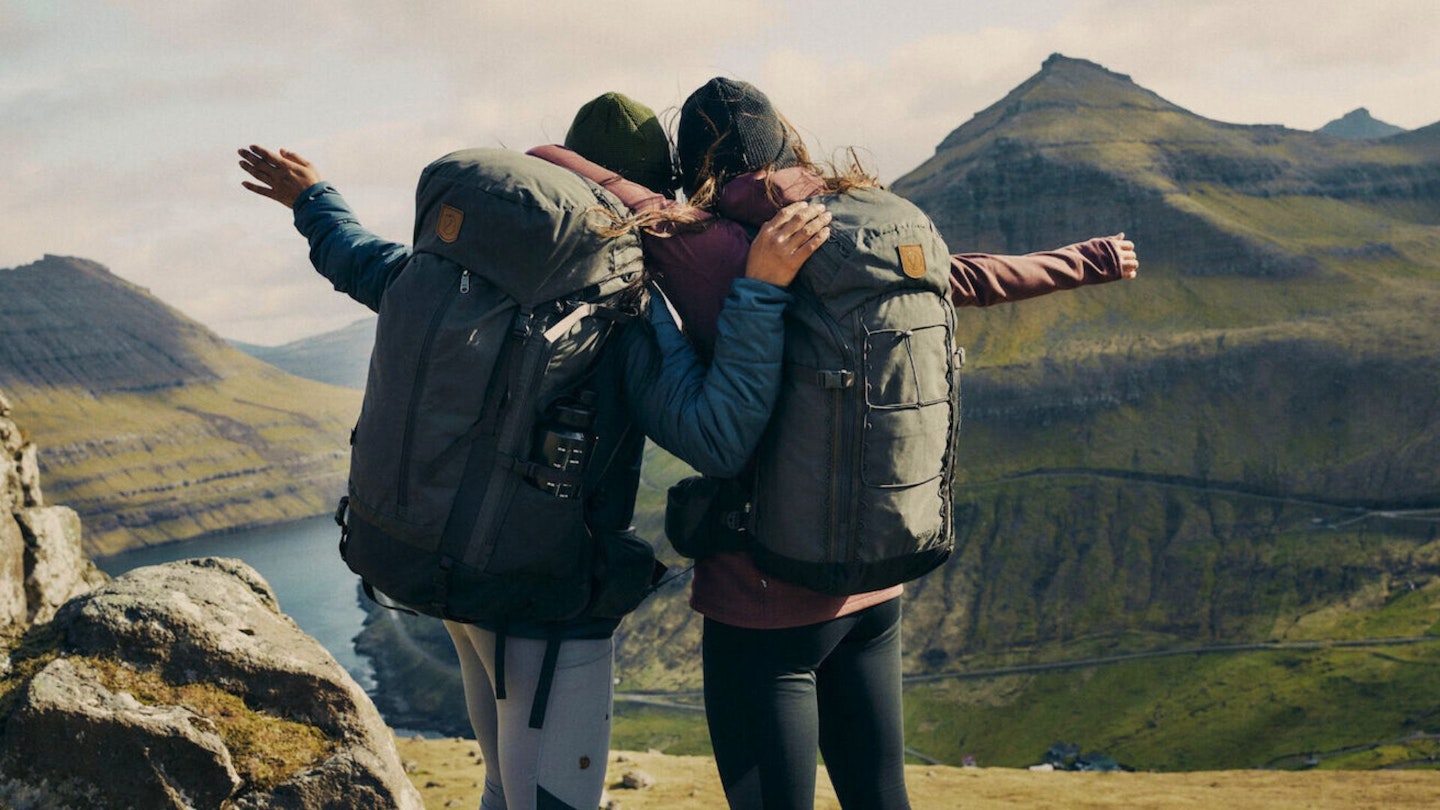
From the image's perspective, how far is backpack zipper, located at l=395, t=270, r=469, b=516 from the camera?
489 cm

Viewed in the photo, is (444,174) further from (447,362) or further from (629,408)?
(629,408)

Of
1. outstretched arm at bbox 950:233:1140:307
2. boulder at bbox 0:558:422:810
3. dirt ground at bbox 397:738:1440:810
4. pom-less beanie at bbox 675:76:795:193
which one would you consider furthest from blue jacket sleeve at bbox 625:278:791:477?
dirt ground at bbox 397:738:1440:810

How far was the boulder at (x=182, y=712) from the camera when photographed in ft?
23.9

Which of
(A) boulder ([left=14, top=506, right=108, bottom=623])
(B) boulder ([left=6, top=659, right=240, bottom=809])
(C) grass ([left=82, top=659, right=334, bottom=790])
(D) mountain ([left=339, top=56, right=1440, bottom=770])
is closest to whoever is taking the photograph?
(B) boulder ([left=6, top=659, right=240, bottom=809])

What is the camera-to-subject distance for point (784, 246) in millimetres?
4887

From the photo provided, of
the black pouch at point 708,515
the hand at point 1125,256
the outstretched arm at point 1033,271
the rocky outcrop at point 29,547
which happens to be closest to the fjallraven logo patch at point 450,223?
the black pouch at point 708,515

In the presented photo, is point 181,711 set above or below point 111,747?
above

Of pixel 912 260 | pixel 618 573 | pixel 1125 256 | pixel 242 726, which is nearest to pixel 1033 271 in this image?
pixel 1125 256

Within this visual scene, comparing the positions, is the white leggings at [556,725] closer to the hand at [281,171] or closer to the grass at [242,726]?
the hand at [281,171]

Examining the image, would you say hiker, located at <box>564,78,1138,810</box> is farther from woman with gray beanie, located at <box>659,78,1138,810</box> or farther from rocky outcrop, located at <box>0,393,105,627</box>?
rocky outcrop, located at <box>0,393,105,627</box>

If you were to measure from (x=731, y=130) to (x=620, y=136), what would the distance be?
575 mm

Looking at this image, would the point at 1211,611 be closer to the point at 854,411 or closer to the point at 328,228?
the point at 854,411

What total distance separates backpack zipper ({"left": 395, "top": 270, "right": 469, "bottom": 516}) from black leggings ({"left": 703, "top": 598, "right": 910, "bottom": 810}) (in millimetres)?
1588

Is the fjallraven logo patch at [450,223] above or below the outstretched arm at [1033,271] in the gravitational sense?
above
